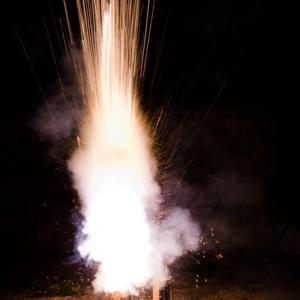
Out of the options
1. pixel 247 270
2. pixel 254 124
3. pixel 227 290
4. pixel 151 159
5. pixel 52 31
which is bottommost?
pixel 227 290

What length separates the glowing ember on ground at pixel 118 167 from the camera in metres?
6.32

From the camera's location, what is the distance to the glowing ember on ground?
6.32m

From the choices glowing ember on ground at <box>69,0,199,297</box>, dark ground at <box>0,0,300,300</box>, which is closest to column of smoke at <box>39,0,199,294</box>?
glowing ember on ground at <box>69,0,199,297</box>

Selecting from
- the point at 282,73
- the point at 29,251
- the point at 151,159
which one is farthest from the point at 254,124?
the point at 29,251

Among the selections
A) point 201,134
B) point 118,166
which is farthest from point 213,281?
point 201,134

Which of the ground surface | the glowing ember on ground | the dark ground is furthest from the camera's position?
the dark ground

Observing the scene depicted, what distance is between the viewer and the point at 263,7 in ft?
36.2

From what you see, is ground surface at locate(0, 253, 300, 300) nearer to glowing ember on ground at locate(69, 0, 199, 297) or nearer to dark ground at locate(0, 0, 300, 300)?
dark ground at locate(0, 0, 300, 300)

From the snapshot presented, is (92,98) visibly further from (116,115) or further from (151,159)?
(151,159)

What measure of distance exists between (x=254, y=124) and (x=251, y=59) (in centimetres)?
178

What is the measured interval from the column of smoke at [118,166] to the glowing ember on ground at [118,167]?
0.05 ft

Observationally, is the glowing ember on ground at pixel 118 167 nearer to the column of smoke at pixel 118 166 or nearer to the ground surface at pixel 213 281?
the column of smoke at pixel 118 166

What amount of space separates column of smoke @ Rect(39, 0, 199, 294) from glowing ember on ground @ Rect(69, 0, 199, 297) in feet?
0.05

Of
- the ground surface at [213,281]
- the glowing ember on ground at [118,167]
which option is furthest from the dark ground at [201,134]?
the glowing ember on ground at [118,167]
